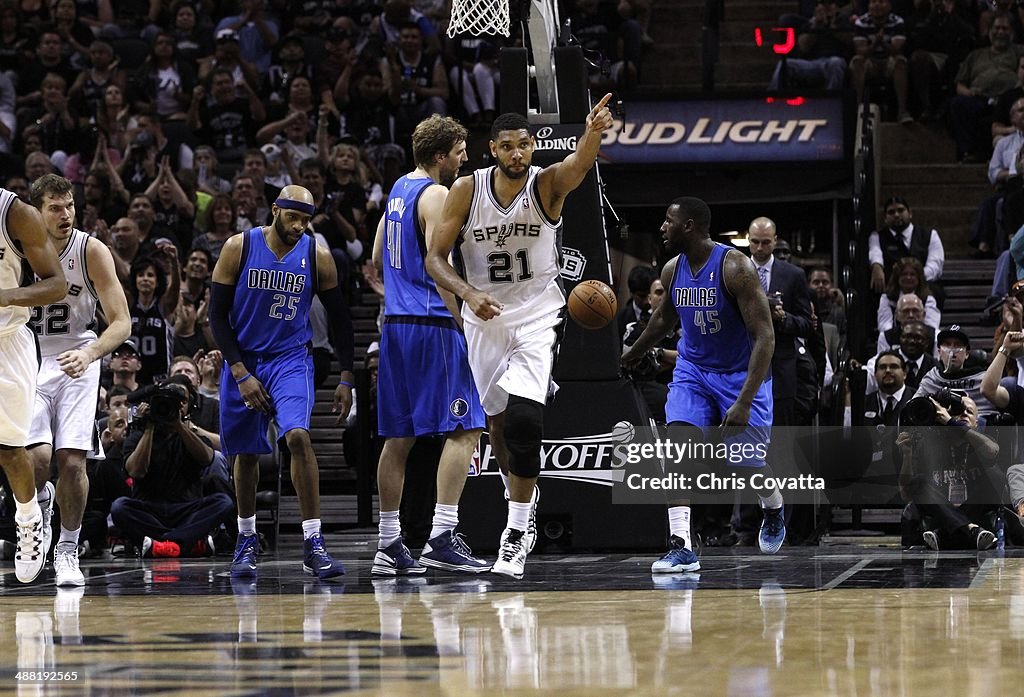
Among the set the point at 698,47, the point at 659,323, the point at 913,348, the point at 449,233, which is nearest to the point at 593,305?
the point at 659,323

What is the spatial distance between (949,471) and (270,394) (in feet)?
14.4

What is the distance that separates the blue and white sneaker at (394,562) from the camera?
7.20 metres

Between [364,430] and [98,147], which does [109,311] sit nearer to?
[364,430]

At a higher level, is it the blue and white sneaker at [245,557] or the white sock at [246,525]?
the white sock at [246,525]


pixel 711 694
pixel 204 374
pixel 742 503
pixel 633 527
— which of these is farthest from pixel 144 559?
pixel 711 694

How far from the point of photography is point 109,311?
298 inches

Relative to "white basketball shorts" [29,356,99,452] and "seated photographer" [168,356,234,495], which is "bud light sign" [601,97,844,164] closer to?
"seated photographer" [168,356,234,495]

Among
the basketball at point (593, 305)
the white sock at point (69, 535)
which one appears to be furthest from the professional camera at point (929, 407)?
the white sock at point (69, 535)

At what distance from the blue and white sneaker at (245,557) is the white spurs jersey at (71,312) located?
134 cm

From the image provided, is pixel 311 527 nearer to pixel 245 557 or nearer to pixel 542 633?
pixel 245 557

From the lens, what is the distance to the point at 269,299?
7531 millimetres

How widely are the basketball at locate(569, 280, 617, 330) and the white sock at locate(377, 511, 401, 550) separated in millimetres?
1375

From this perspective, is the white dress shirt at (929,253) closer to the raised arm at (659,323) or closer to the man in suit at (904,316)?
the man in suit at (904,316)

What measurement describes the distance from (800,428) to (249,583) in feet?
15.8
